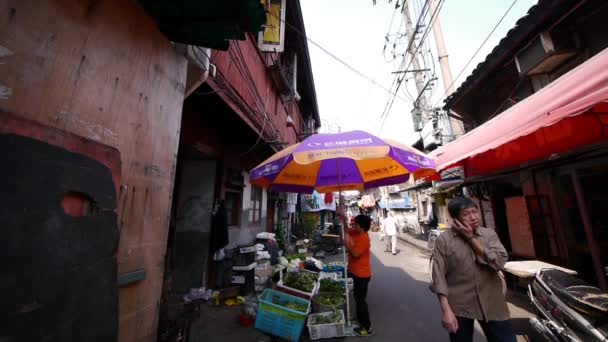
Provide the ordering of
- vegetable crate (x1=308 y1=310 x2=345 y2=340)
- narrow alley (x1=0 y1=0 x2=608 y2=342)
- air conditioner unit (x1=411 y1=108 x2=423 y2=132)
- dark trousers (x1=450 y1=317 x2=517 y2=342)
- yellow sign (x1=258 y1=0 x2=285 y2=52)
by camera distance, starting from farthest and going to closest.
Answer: air conditioner unit (x1=411 y1=108 x2=423 y2=132) → yellow sign (x1=258 y1=0 x2=285 y2=52) → vegetable crate (x1=308 y1=310 x2=345 y2=340) → dark trousers (x1=450 y1=317 x2=517 y2=342) → narrow alley (x1=0 y1=0 x2=608 y2=342)

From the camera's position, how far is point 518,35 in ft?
18.0

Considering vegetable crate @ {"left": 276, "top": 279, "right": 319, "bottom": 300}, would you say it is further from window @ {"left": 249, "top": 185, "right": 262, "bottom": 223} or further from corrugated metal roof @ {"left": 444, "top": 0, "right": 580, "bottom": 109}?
corrugated metal roof @ {"left": 444, "top": 0, "right": 580, "bottom": 109}

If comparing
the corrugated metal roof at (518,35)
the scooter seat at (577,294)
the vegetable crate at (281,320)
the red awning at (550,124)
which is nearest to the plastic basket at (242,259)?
the vegetable crate at (281,320)

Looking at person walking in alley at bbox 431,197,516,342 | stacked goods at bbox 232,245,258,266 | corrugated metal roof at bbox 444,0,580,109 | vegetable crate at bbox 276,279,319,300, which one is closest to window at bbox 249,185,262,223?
stacked goods at bbox 232,245,258,266

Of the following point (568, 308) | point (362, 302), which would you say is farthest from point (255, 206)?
point (568, 308)

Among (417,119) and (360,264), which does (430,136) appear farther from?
(360,264)

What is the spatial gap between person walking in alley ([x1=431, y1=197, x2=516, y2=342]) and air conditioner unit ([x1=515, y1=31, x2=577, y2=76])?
5.05 meters

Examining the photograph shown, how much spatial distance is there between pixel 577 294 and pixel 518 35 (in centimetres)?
575

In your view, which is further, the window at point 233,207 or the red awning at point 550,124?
the window at point 233,207

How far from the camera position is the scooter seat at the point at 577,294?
2398 millimetres

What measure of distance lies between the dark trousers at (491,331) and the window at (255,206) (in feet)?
20.8

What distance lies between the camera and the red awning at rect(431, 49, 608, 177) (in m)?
2.37

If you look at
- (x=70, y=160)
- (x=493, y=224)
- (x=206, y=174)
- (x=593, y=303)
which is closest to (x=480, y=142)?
(x=593, y=303)

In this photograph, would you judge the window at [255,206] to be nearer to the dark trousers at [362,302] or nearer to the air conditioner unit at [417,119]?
the dark trousers at [362,302]
